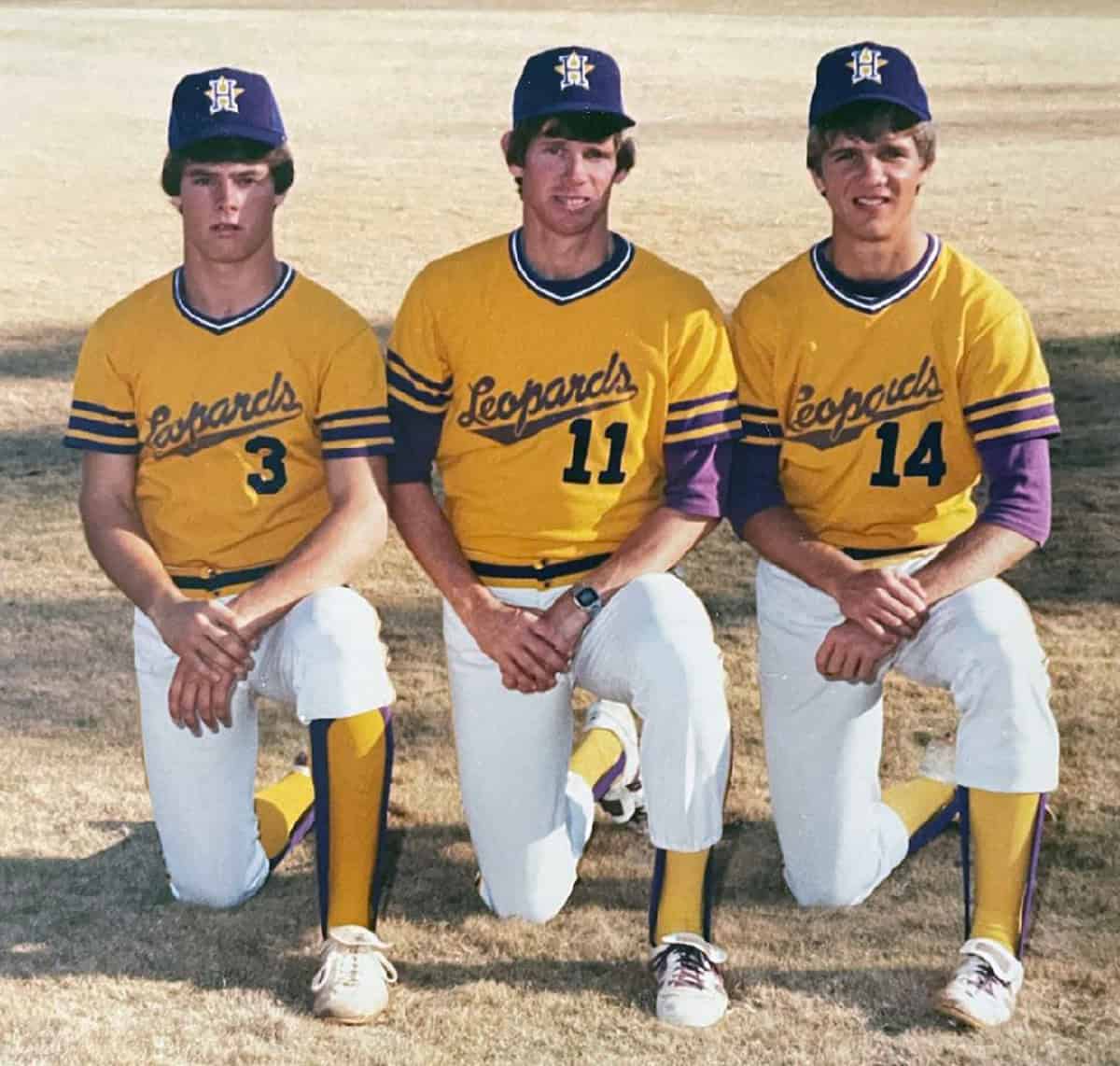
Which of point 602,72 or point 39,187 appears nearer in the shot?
point 602,72

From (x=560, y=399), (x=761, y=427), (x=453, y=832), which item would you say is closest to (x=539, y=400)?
(x=560, y=399)

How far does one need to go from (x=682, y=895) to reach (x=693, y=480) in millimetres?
863

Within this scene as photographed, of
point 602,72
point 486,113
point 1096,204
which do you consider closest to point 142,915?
point 602,72

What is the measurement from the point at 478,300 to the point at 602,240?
299 millimetres

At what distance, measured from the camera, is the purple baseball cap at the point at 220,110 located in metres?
4.00

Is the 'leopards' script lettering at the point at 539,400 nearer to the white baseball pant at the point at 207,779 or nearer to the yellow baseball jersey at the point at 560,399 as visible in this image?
the yellow baseball jersey at the point at 560,399

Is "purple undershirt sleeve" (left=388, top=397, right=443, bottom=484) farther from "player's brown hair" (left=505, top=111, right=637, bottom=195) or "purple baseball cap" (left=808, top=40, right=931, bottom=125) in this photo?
"purple baseball cap" (left=808, top=40, right=931, bottom=125)

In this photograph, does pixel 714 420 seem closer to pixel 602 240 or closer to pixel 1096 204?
pixel 602 240

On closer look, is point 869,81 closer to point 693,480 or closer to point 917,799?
point 693,480

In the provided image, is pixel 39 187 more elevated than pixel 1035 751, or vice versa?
pixel 1035 751

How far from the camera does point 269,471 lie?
4070 millimetres

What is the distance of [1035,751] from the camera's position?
3.61m

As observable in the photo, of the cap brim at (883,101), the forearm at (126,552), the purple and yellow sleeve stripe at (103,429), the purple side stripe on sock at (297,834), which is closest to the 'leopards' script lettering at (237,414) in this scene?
Result: the purple and yellow sleeve stripe at (103,429)

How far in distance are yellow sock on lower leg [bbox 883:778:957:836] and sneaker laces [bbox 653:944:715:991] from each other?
0.84 m
